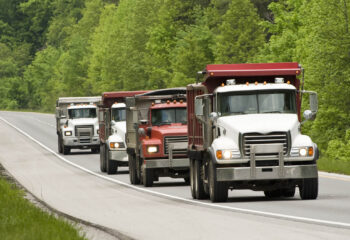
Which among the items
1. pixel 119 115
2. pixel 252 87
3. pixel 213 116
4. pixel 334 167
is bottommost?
pixel 334 167

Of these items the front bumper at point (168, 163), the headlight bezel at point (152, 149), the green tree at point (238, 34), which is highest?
the green tree at point (238, 34)

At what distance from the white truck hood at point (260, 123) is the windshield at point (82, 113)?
29.5 metres

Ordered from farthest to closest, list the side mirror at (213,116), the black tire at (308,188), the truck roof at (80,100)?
the truck roof at (80,100) < the side mirror at (213,116) < the black tire at (308,188)

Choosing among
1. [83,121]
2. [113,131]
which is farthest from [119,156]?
[83,121]

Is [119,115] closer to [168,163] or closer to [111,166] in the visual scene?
[111,166]

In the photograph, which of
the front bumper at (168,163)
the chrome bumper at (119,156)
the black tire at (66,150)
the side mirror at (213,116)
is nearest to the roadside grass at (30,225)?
the side mirror at (213,116)

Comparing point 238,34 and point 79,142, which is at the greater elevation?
point 238,34

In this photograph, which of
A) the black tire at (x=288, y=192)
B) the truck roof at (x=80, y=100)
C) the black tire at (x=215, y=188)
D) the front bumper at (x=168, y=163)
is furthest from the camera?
the truck roof at (x=80, y=100)

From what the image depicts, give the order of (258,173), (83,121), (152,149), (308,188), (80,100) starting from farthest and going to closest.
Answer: (80,100)
(83,121)
(152,149)
(308,188)
(258,173)

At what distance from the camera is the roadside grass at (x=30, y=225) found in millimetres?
12469

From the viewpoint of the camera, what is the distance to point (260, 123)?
1898cm

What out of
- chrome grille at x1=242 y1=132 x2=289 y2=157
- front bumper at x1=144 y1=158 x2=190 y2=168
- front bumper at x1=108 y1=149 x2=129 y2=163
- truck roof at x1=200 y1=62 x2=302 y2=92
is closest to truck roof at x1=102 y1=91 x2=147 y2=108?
front bumper at x1=108 y1=149 x2=129 y2=163

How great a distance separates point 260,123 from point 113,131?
1583 centimetres

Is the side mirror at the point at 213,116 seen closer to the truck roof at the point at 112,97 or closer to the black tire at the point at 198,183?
the black tire at the point at 198,183
